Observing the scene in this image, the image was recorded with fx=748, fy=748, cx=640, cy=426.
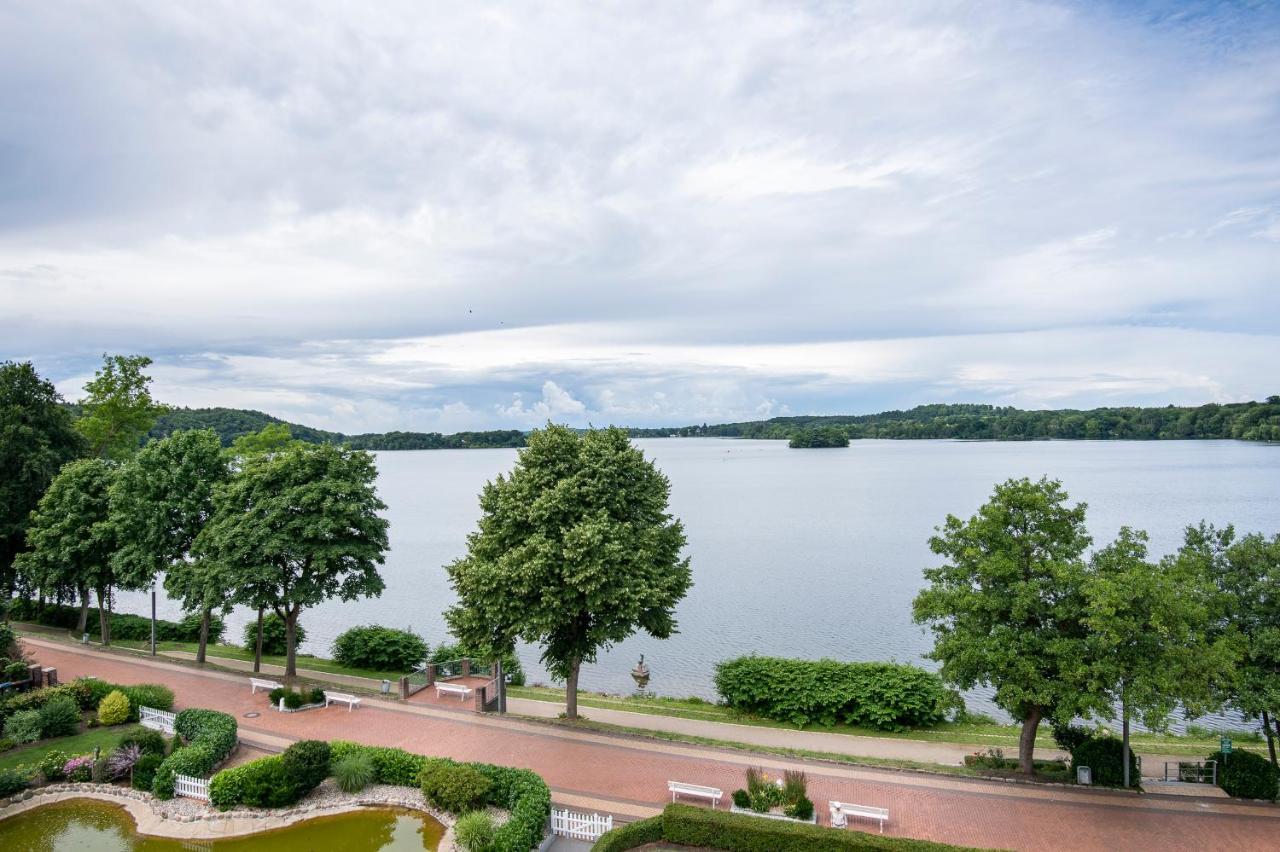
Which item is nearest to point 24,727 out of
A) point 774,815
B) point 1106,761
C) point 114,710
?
point 114,710

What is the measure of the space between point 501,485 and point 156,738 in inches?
424

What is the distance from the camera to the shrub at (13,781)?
1740 cm

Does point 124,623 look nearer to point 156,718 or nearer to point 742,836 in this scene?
point 156,718

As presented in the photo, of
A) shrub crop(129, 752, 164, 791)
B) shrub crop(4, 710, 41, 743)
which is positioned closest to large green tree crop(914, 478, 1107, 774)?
shrub crop(129, 752, 164, 791)

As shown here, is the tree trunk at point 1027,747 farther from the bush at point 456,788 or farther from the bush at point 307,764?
the bush at point 307,764

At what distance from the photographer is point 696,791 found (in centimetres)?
1628

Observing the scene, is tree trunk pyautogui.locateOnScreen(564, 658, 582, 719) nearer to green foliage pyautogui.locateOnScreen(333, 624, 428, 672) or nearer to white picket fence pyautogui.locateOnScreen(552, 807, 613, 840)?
white picket fence pyautogui.locateOnScreen(552, 807, 613, 840)

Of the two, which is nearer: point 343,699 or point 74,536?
point 343,699

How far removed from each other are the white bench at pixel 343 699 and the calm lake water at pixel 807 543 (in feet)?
34.7

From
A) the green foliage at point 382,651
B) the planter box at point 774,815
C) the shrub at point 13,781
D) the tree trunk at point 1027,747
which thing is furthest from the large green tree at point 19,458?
the tree trunk at point 1027,747

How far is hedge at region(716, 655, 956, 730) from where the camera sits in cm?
2358

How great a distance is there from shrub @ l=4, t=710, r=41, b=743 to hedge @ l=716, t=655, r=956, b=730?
66.4 ft

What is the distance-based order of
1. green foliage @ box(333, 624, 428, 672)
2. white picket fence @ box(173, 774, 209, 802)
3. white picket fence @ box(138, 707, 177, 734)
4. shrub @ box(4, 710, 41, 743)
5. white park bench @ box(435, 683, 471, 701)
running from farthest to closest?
green foliage @ box(333, 624, 428, 672) < white park bench @ box(435, 683, 471, 701) < white picket fence @ box(138, 707, 177, 734) < shrub @ box(4, 710, 41, 743) < white picket fence @ box(173, 774, 209, 802)

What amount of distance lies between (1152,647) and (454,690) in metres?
19.5
